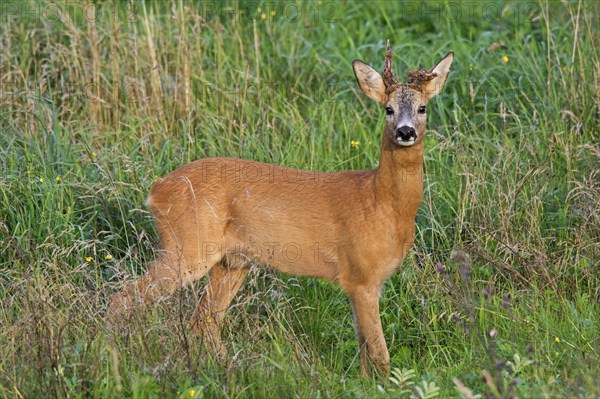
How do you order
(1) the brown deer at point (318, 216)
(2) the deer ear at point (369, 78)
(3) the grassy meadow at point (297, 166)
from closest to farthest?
(3) the grassy meadow at point (297, 166), (1) the brown deer at point (318, 216), (2) the deer ear at point (369, 78)

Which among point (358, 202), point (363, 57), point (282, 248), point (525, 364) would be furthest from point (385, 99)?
point (363, 57)

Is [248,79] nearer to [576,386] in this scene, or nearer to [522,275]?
[522,275]

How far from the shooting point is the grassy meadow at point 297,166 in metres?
4.75

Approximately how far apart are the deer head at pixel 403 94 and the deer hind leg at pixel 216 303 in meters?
1.23

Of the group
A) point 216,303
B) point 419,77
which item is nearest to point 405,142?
point 419,77

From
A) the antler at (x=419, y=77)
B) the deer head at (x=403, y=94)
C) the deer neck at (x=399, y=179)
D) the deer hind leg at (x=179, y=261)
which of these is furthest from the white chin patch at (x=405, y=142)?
the deer hind leg at (x=179, y=261)

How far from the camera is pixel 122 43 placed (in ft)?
25.8

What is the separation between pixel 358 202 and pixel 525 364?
1725 mm

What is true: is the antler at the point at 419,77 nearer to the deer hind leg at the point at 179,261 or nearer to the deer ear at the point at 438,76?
the deer ear at the point at 438,76

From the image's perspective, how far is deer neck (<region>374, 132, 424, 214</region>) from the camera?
19.0 ft

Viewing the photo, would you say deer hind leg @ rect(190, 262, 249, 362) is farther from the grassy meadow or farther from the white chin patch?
the white chin patch

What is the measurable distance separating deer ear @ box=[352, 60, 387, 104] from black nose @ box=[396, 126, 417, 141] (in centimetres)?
41

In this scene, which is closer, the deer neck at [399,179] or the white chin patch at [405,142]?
the white chin patch at [405,142]

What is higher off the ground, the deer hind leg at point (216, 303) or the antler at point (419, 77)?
the antler at point (419, 77)
